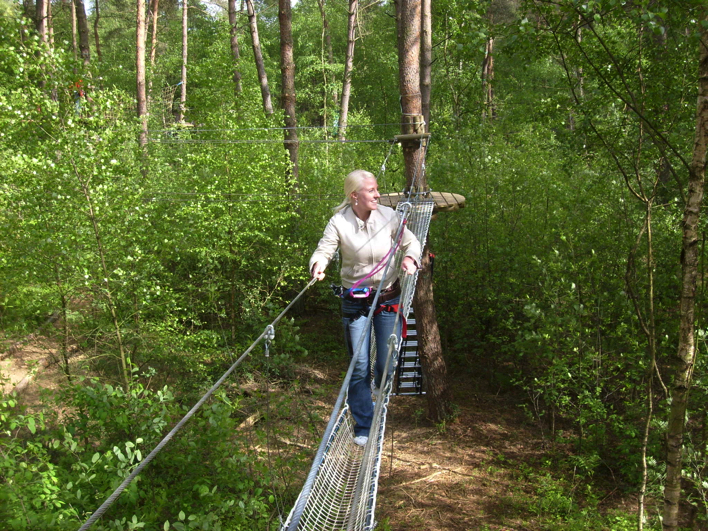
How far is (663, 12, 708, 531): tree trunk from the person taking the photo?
238 cm

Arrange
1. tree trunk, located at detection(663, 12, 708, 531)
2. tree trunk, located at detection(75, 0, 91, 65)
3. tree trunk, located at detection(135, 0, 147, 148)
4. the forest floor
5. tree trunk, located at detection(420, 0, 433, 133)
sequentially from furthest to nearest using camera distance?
tree trunk, located at detection(75, 0, 91, 65)
tree trunk, located at detection(135, 0, 147, 148)
tree trunk, located at detection(420, 0, 433, 133)
the forest floor
tree trunk, located at detection(663, 12, 708, 531)

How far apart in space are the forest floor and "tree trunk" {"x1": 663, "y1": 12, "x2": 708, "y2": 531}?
5.08 feet

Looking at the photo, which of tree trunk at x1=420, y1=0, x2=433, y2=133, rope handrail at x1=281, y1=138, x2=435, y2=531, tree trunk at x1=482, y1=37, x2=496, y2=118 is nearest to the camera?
rope handrail at x1=281, y1=138, x2=435, y2=531

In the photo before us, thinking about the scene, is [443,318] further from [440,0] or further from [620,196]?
[440,0]

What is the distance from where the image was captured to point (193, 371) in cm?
611

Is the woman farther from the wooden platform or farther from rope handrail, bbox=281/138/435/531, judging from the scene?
the wooden platform

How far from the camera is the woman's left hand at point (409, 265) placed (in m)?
2.58

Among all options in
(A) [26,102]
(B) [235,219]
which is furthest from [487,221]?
(A) [26,102]

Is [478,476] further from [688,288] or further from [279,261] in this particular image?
[279,261]

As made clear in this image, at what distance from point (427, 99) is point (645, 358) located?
11.3 ft

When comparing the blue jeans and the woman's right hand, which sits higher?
the woman's right hand

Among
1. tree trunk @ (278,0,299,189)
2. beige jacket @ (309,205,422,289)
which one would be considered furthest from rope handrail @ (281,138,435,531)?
tree trunk @ (278,0,299,189)

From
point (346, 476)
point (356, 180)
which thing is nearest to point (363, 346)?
point (346, 476)

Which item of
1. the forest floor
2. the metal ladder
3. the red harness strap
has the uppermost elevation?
the red harness strap
